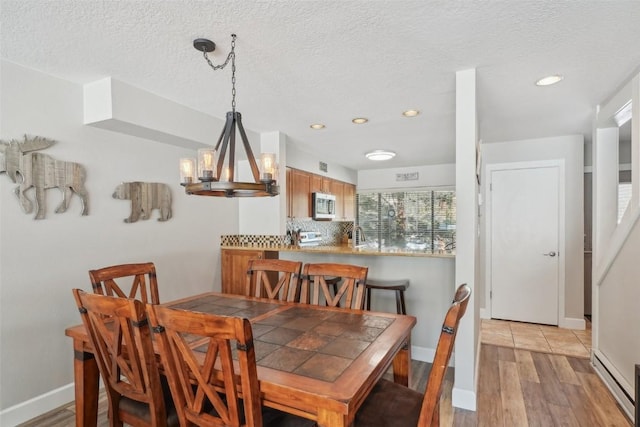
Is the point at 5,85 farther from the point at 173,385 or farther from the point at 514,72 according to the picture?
the point at 514,72

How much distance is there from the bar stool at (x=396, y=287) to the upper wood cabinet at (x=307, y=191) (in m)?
1.84

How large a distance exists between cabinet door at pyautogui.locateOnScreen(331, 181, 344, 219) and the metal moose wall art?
4.10 metres

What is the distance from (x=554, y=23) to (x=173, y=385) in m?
2.55

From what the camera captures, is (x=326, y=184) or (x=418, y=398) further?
(x=326, y=184)

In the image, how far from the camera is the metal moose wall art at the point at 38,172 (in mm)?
2258

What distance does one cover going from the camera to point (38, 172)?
2.39m

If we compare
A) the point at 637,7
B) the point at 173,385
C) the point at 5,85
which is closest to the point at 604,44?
the point at 637,7

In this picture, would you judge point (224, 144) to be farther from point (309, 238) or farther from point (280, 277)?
point (309, 238)

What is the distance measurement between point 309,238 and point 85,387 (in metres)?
3.83

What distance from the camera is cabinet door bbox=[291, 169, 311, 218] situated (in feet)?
15.5

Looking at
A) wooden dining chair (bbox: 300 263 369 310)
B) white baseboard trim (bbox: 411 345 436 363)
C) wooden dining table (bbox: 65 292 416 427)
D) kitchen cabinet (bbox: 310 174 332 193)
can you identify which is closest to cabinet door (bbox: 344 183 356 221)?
kitchen cabinet (bbox: 310 174 332 193)

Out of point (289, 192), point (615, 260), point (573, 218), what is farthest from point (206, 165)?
point (573, 218)

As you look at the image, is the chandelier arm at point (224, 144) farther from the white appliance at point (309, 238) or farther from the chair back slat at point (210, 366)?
the white appliance at point (309, 238)

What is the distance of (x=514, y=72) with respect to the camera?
2402mm
